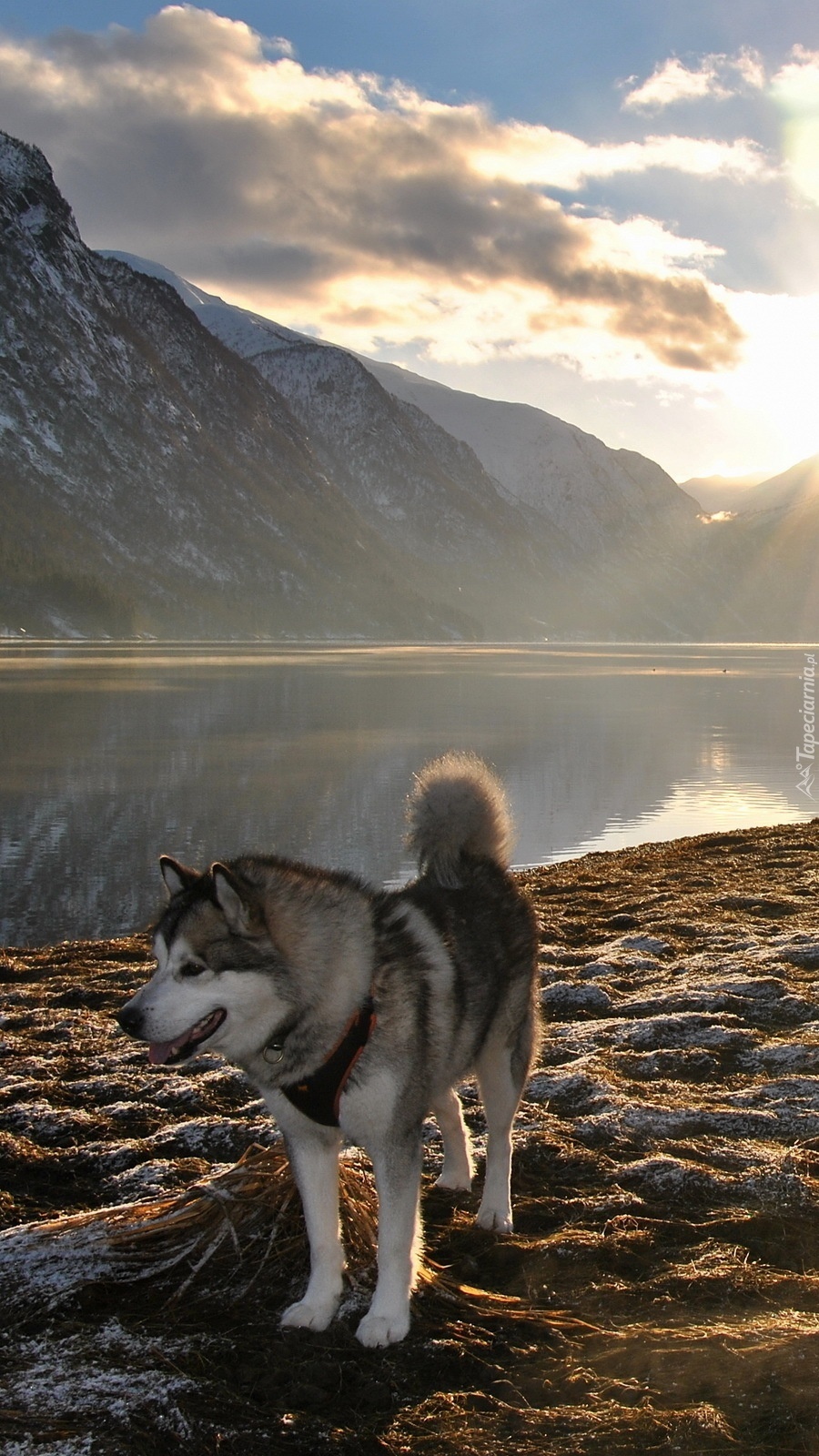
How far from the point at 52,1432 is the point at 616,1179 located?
323 cm

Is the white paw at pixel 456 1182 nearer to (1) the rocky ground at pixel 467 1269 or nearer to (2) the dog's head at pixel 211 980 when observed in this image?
(1) the rocky ground at pixel 467 1269

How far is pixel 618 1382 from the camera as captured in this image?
391cm

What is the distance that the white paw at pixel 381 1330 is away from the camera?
14.1ft

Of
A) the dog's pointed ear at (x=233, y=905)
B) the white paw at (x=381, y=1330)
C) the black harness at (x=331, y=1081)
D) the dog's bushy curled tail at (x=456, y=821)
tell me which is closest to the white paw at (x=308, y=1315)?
the white paw at (x=381, y=1330)

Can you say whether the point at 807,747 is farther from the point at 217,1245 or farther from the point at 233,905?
the point at 233,905

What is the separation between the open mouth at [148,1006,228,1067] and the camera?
13.8 ft

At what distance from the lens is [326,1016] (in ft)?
14.6

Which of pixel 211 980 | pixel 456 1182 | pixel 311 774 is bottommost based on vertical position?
pixel 311 774

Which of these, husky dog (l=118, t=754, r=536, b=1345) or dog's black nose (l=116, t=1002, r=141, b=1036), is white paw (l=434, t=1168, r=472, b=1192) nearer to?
husky dog (l=118, t=754, r=536, b=1345)

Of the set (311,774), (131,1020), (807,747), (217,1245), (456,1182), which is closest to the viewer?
(131,1020)

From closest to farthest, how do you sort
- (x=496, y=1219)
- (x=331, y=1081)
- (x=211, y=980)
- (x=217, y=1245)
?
(x=211, y=980)
(x=331, y=1081)
(x=217, y=1245)
(x=496, y=1219)

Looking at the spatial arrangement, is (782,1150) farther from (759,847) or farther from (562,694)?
(562,694)

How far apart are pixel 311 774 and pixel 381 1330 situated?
27.7 m

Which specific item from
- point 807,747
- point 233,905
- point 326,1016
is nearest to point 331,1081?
point 326,1016
